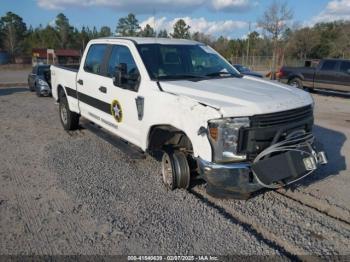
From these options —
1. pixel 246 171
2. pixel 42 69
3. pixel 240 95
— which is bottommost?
pixel 246 171

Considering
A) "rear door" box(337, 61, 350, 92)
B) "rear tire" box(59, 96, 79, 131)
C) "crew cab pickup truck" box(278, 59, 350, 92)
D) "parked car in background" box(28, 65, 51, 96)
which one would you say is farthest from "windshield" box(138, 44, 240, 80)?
"crew cab pickup truck" box(278, 59, 350, 92)

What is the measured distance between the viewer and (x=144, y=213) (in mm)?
4070

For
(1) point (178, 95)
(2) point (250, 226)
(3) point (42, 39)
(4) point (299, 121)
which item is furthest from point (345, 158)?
(3) point (42, 39)

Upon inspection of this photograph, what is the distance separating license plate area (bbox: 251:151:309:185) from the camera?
12.3ft

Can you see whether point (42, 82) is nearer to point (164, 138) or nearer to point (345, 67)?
point (164, 138)

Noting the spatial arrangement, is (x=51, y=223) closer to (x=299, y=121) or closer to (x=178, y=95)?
(x=178, y=95)

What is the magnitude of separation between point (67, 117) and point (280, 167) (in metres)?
5.60

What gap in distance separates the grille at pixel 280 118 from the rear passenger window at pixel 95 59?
3251 mm

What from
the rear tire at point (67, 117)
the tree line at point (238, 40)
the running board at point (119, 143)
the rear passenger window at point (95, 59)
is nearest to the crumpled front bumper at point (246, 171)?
the running board at point (119, 143)

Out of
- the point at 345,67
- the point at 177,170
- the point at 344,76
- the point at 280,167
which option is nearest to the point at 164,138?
the point at 177,170

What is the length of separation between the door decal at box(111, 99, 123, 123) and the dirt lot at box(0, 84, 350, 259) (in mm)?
804

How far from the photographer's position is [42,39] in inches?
2908

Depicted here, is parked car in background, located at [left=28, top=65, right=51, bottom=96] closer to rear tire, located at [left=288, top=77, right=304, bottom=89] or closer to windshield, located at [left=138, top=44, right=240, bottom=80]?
windshield, located at [left=138, top=44, right=240, bottom=80]

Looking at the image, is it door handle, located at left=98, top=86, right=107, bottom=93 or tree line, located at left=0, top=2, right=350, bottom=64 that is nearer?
door handle, located at left=98, top=86, right=107, bottom=93
